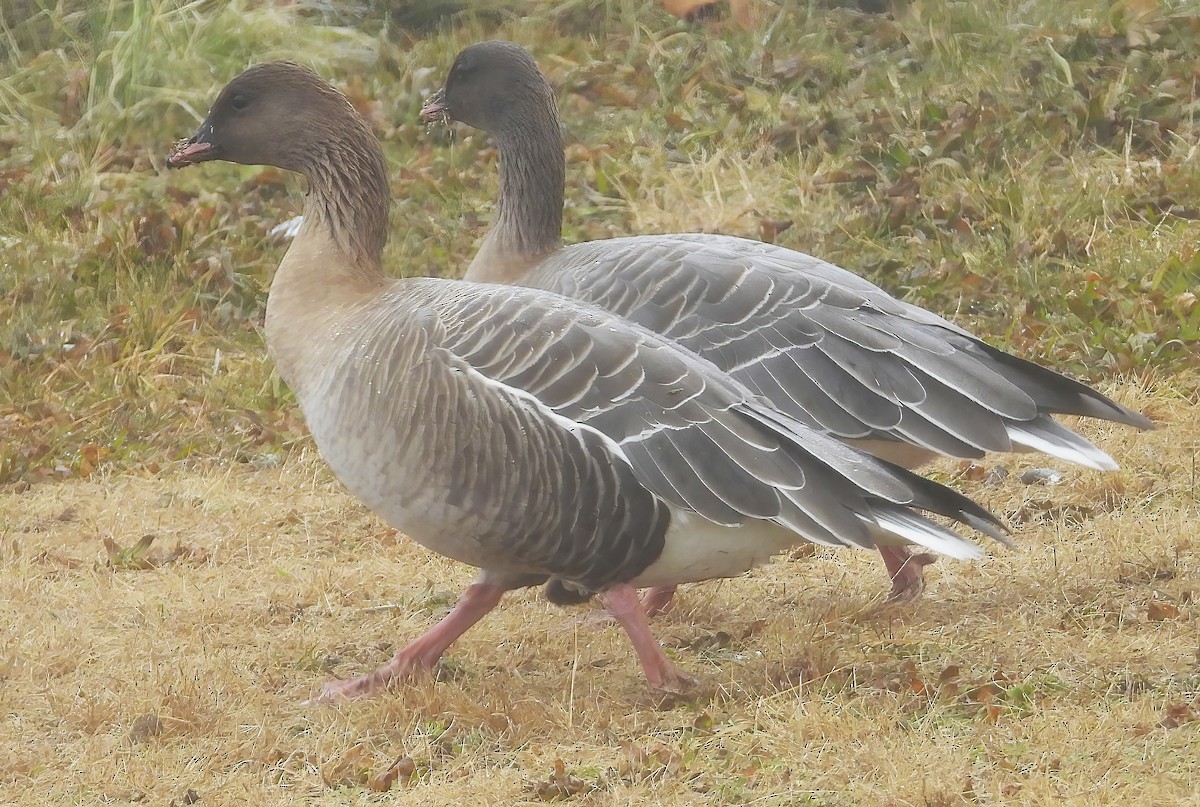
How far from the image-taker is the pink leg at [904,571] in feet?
17.8

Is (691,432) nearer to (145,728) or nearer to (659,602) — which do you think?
(659,602)

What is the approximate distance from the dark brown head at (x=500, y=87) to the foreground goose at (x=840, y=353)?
1.02 metres

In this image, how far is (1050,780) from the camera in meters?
3.71

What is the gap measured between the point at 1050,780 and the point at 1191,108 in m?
7.12

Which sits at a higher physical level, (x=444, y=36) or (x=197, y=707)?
(x=444, y=36)

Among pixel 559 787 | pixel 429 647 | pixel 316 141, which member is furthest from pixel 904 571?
pixel 316 141

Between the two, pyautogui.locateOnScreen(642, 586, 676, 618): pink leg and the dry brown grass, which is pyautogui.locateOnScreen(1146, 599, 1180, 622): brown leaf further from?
pyautogui.locateOnScreen(642, 586, 676, 618): pink leg

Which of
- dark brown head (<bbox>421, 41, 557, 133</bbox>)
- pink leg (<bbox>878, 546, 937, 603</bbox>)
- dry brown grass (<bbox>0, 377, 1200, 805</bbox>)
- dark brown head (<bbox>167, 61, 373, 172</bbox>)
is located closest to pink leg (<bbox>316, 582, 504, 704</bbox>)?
dry brown grass (<bbox>0, 377, 1200, 805</bbox>)

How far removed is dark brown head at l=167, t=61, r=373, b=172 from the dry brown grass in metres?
1.71

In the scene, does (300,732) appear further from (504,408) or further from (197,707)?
(504,408)

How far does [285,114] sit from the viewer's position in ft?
18.1

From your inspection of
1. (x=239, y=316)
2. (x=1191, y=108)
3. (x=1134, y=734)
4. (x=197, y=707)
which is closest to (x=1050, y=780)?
(x=1134, y=734)

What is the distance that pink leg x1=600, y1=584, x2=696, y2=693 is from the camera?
180 inches

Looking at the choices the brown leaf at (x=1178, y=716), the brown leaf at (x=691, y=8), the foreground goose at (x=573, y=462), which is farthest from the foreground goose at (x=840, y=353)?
the brown leaf at (x=691, y=8)
